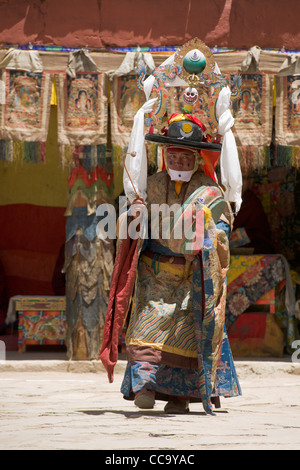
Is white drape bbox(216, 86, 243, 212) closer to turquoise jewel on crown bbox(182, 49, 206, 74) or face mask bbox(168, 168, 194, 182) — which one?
face mask bbox(168, 168, 194, 182)

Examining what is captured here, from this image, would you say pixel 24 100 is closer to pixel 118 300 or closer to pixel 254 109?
pixel 254 109

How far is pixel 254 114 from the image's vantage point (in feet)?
25.7

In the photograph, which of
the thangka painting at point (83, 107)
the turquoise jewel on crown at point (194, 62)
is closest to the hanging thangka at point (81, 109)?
the thangka painting at point (83, 107)

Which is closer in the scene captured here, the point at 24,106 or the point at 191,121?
the point at 191,121

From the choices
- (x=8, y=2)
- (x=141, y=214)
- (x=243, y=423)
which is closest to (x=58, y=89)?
(x=8, y=2)

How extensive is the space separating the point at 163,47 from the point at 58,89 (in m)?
0.97

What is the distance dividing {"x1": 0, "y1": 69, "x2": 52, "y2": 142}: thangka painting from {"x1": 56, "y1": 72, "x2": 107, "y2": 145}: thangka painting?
139mm

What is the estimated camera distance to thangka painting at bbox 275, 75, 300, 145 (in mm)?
7824

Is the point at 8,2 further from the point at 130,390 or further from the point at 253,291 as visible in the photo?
the point at 130,390

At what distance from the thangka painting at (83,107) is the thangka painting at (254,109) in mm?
1115

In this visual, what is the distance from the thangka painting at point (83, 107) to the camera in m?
7.92

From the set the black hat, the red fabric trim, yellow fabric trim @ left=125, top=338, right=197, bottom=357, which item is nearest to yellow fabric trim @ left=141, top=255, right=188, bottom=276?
the red fabric trim

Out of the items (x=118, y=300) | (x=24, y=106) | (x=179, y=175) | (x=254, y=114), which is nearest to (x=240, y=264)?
(x=254, y=114)

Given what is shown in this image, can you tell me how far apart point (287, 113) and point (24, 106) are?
87.0 inches
